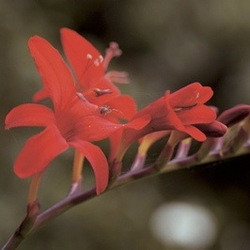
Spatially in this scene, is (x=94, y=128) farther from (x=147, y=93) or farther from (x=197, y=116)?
(x=147, y=93)

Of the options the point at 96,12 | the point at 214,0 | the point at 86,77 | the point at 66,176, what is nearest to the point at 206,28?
the point at 214,0

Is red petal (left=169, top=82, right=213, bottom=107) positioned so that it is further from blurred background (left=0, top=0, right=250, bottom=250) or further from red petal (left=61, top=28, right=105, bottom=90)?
blurred background (left=0, top=0, right=250, bottom=250)

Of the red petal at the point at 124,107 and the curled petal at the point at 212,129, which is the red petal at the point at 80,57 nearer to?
the red petal at the point at 124,107

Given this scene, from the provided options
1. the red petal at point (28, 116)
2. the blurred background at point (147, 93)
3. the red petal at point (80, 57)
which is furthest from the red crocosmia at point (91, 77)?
the blurred background at point (147, 93)

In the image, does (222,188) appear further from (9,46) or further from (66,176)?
(9,46)

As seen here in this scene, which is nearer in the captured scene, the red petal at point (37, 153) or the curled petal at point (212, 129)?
the red petal at point (37, 153)

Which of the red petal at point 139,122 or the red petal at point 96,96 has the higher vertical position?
the red petal at point 139,122

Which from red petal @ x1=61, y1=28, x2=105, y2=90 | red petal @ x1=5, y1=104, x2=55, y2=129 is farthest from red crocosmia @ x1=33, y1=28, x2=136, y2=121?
red petal @ x1=5, y1=104, x2=55, y2=129

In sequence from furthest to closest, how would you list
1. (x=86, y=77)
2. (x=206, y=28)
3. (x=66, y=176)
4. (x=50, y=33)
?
(x=206, y=28) → (x=50, y=33) → (x=66, y=176) → (x=86, y=77)
